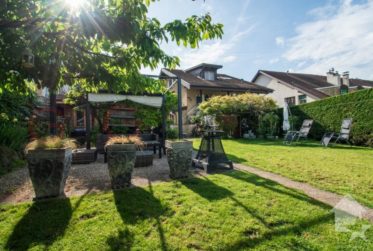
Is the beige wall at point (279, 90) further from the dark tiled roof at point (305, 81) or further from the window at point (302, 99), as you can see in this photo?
the dark tiled roof at point (305, 81)

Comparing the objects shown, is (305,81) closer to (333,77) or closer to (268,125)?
(333,77)

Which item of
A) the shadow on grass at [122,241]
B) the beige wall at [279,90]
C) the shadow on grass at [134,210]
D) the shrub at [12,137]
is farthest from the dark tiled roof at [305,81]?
the shadow on grass at [122,241]

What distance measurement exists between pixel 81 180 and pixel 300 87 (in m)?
23.0

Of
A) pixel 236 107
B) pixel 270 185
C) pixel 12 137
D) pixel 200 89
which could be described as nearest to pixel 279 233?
pixel 270 185

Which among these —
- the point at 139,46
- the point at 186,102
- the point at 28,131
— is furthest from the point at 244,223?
the point at 186,102

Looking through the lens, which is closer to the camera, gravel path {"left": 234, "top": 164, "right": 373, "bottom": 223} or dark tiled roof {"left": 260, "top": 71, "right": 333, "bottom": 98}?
gravel path {"left": 234, "top": 164, "right": 373, "bottom": 223}

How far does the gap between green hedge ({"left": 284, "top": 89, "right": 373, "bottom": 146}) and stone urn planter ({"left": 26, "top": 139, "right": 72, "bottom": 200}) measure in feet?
38.7

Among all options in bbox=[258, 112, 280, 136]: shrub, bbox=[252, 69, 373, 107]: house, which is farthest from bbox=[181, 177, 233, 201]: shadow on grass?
bbox=[252, 69, 373, 107]: house

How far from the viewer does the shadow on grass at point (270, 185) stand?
11.0ft

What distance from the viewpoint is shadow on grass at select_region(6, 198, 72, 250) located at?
93.4 inches

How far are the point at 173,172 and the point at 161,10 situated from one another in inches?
120

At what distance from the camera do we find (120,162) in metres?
3.92

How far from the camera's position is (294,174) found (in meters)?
4.88

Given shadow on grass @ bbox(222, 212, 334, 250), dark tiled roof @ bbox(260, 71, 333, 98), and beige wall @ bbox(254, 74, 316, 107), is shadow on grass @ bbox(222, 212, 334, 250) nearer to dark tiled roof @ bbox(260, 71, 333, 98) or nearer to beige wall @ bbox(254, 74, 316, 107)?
beige wall @ bbox(254, 74, 316, 107)
